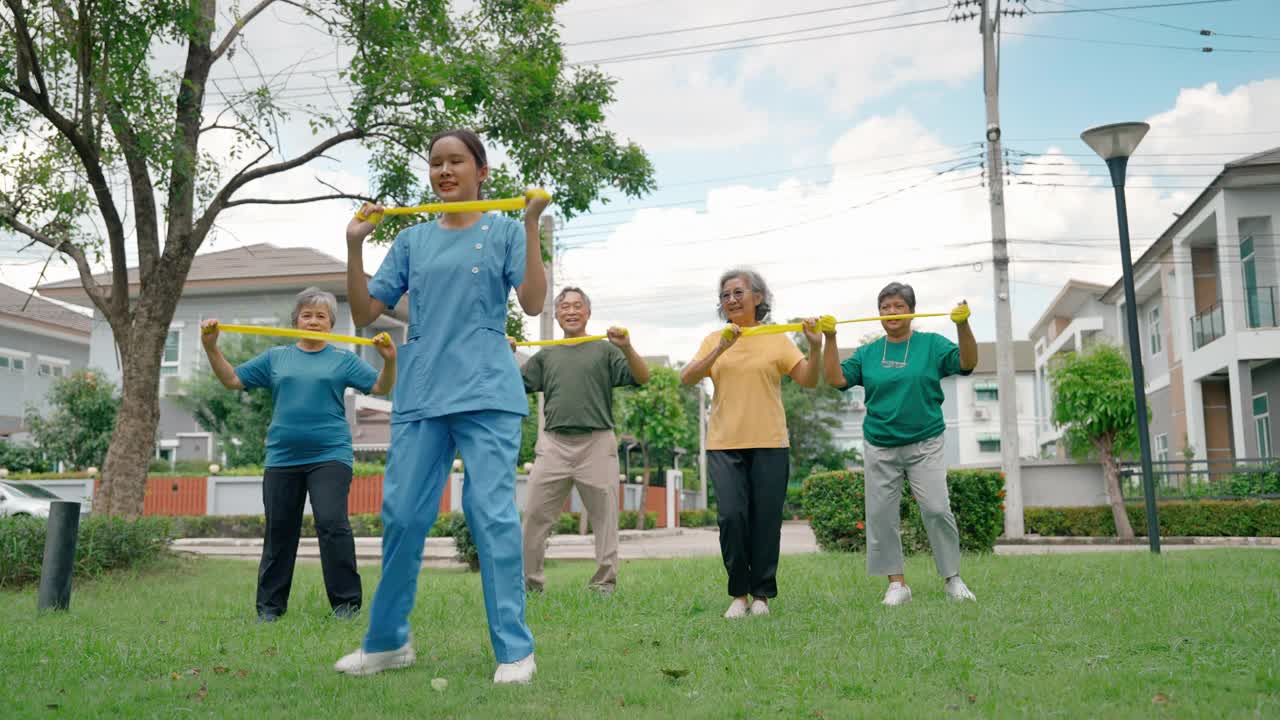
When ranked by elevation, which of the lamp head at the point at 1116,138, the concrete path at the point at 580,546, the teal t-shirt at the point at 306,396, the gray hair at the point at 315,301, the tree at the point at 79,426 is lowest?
the concrete path at the point at 580,546

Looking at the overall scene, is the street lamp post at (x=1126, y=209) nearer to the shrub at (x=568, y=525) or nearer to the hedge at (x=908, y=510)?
the hedge at (x=908, y=510)

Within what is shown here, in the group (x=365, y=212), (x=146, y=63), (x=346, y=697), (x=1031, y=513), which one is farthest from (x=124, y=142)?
(x=1031, y=513)

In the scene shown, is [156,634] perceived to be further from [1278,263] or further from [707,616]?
[1278,263]

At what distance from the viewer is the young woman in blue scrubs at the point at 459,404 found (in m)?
3.94

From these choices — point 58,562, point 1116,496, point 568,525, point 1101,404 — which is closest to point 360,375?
point 58,562

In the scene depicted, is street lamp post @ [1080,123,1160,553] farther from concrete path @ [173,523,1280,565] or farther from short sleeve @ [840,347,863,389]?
short sleeve @ [840,347,863,389]

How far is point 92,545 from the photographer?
9156mm

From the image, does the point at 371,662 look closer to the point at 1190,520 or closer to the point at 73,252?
the point at 73,252

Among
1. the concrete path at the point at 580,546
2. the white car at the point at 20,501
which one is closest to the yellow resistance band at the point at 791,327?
the concrete path at the point at 580,546

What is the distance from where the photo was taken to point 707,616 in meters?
5.66

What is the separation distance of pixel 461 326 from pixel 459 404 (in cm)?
30

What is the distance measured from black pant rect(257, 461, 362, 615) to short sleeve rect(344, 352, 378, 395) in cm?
47

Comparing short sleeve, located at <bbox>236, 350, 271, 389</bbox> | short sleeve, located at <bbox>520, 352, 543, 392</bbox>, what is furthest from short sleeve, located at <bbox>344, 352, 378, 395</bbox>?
short sleeve, located at <bbox>520, 352, 543, 392</bbox>

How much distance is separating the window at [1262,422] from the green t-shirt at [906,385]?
67.3ft
